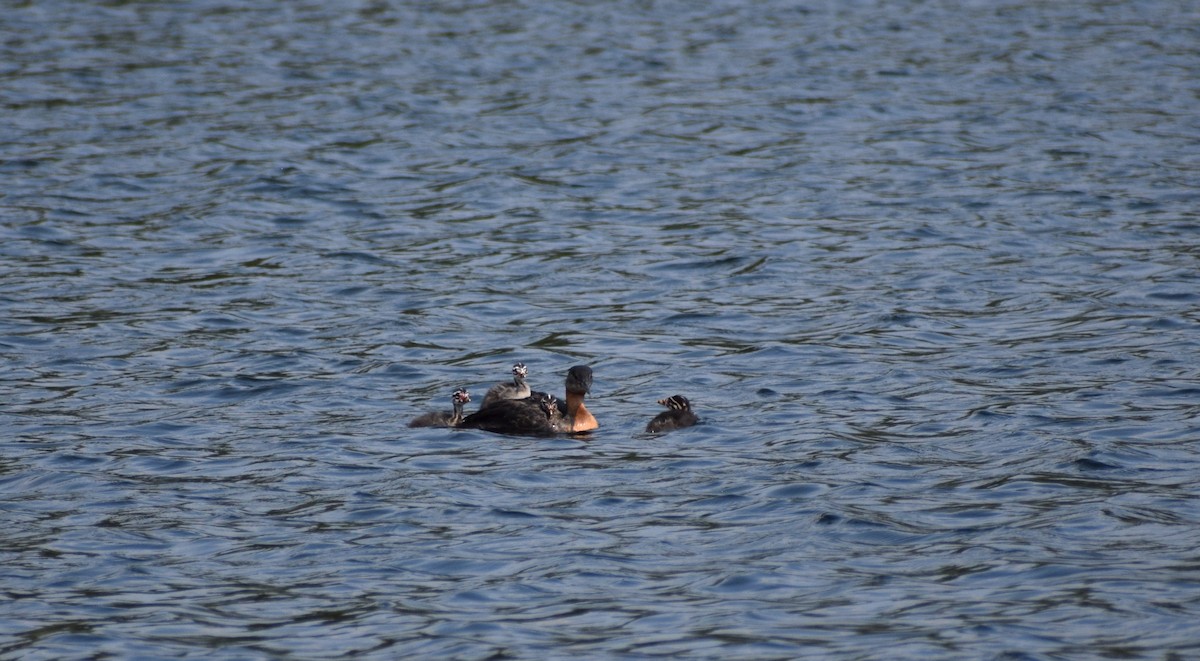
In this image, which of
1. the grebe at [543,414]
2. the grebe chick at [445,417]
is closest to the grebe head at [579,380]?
the grebe at [543,414]

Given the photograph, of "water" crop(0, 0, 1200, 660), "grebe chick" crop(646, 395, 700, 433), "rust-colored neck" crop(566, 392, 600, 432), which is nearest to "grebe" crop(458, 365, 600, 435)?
"rust-colored neck" crop(566, 392, 600, 432)

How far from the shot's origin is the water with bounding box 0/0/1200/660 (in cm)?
976

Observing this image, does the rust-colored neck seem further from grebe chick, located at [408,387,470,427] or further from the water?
grebe chick, located at [408,387,470,427]

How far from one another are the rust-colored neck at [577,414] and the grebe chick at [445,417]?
857 mm

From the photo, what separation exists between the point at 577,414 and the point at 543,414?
0.93ft

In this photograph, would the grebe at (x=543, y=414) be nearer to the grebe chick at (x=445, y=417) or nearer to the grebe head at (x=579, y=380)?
the grebe head at (x=579, y=380)

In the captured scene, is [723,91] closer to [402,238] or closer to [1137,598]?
[402,238]

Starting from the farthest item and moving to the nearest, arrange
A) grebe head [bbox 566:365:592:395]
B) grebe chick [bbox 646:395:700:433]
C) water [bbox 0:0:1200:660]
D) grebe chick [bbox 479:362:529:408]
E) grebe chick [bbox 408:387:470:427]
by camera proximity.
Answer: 1. grebe chick [bbox 479:362:529:408]
2. grebe chick [bbox 408:387:470:427]
3. grebe head [bbox 566:365:592:395]
4. grebe chick [bbox 646:395:700:433]
5. water [bbox 0:0:1200:660]

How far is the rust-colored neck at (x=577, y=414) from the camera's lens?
13.4m

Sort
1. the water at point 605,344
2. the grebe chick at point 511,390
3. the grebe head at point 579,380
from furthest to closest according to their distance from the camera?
the grebe chick at point 511,390, the grebe head at point 579,380, the water at point 605,344

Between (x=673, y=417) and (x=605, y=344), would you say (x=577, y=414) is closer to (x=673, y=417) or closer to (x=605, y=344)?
(x=673, y=417)

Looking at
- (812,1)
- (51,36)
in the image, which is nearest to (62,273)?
(51,36)

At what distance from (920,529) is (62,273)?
11.9 meters

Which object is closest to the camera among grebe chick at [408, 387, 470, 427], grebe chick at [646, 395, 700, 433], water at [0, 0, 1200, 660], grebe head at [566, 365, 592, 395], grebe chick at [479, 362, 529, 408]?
water at [0, 0, 1200, 660]
